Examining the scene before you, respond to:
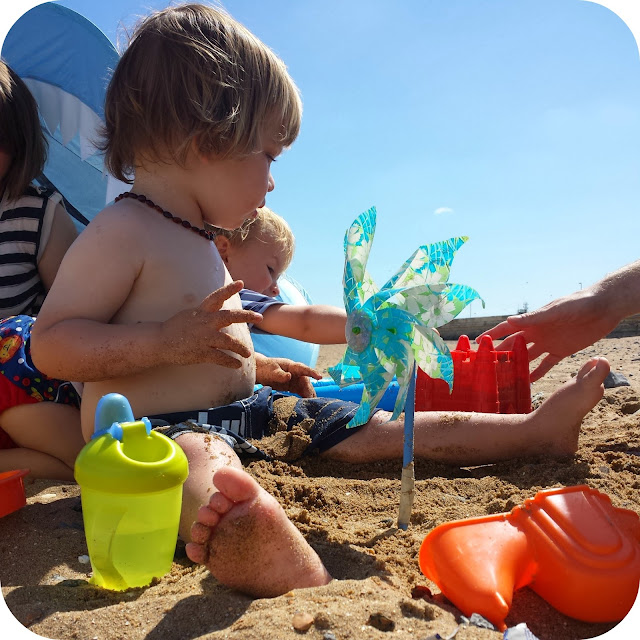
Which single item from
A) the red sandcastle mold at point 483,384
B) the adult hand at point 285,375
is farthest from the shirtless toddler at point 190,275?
the red sandcastle mold at point 483,384

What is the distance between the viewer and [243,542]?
1053mm

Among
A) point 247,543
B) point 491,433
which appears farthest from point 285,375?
point 247,543

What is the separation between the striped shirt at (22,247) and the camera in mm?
2311

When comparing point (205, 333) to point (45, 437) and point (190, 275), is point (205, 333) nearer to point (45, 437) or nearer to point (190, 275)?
point (190, 275)

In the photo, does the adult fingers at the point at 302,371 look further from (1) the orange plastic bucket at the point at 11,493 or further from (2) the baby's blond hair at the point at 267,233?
(1) the orange plastic bucket at the point at 11,493

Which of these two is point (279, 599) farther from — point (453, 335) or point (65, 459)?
point (453, 335)

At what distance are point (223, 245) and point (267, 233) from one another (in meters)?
0.26

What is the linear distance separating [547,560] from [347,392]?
1.76m

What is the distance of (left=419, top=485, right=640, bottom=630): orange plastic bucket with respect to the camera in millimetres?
1043

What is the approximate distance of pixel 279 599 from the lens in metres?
Result: 1.02

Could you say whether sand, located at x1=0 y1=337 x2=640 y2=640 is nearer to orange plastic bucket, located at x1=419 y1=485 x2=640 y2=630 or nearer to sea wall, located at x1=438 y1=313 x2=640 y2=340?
orange plastic bucket, located at x1=419 y1=485 x2=640 y2=630

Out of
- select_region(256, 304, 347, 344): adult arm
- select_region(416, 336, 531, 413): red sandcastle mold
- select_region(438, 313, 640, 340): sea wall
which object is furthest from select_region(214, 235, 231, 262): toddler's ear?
select_region(438, 313, 640, 340): sea wall

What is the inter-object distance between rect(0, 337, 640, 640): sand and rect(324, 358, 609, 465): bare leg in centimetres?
4

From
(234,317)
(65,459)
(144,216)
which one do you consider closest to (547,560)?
(234,317)
